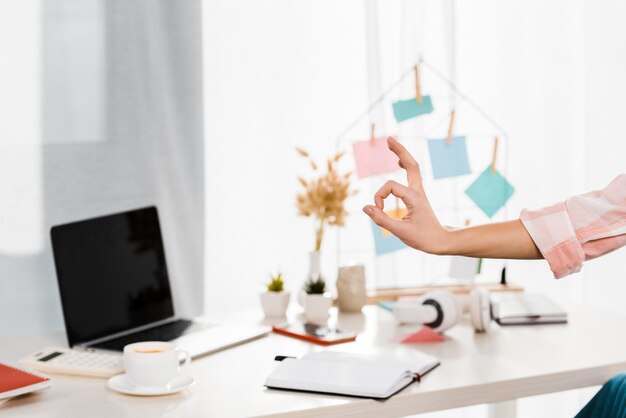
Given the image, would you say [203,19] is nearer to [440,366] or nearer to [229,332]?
[229,332]

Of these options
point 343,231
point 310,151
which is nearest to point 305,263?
point 343,231

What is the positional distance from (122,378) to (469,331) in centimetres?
78

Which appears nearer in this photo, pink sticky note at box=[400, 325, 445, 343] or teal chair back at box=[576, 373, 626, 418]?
teal chair back at box=[576, 373, 626, 418]

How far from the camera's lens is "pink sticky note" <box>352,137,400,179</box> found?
230cm

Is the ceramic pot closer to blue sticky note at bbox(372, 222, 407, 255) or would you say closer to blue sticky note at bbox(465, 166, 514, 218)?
blue sticky note at bbox(372, 222, 407, 255)

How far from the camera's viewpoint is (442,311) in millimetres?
1905

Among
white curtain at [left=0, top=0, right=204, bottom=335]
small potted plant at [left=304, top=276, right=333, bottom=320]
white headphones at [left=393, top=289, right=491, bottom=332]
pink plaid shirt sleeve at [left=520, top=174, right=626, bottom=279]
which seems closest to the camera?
pink plaid shirt sleeve at [left=520, top=174, right=626, bottom=279]

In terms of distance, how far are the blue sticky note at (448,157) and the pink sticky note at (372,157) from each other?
11 cm

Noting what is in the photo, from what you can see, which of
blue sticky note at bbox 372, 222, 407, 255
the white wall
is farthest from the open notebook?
the white wall

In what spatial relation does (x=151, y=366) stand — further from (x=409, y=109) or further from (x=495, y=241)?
(x=409, y=109)

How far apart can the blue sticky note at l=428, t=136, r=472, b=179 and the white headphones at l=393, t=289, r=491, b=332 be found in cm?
45

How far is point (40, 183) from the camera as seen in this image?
238 cm

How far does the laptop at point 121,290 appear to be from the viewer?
1804 millimetres

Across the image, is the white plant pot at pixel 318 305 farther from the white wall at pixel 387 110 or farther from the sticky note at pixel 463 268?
the white wall at pixel 387 110
